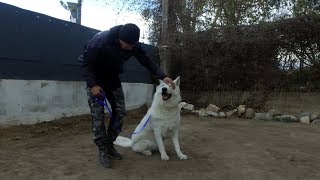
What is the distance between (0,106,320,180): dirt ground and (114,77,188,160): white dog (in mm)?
154

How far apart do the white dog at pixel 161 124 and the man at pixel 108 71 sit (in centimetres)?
26

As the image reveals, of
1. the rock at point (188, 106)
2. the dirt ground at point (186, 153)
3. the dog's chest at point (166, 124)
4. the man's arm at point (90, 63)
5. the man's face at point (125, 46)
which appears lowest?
the dirt ground at point (186, 153)

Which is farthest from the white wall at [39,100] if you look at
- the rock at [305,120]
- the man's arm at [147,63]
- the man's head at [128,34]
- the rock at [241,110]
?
the rock at [305,120]

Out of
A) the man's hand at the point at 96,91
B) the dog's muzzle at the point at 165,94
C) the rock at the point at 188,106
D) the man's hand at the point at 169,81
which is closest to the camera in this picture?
the man's hand at the point at 96,91

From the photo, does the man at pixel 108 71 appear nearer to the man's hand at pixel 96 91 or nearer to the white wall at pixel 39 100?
the man's hand at pixel 96 91

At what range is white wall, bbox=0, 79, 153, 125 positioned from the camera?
779 cm

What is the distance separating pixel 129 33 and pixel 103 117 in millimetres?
1157

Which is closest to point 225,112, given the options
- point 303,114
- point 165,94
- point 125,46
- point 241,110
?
point 241,110

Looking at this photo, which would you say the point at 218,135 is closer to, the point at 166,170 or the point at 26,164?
the point at 166,170

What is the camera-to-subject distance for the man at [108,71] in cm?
491

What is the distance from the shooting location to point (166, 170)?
505 cm

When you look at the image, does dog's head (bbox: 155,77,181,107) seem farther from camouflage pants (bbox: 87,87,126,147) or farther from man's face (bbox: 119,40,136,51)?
man's face (bbox: 119,40,136,51)

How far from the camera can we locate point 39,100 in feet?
28.3

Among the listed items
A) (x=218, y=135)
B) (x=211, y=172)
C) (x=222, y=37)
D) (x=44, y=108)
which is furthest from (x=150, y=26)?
(x=211, y=172)
